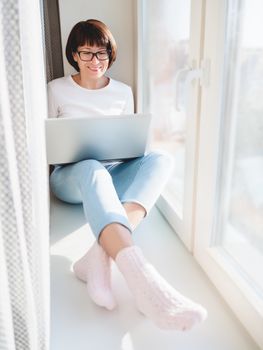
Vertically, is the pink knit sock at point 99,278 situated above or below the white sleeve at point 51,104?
below

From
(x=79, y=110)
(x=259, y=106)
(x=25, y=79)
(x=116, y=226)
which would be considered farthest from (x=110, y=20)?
(x=25, y=79)

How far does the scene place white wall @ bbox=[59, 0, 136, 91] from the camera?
152 centimetres

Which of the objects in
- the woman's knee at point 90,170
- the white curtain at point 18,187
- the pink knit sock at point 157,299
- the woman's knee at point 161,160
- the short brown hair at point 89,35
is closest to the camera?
the white curtain at point 18,187

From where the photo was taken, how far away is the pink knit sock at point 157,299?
691mm

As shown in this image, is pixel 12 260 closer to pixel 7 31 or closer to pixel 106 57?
pixel 7 31

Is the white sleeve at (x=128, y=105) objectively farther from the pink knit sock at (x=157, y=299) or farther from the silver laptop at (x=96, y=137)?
the pink knit sock at (x=157, y=299)

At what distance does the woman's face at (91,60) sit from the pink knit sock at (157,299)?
34.8 inches

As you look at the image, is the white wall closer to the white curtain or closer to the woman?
the woman

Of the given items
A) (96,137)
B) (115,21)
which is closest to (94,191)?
(96,137)

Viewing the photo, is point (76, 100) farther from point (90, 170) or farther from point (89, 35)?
point (90, 170)

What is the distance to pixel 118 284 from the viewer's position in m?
1.00

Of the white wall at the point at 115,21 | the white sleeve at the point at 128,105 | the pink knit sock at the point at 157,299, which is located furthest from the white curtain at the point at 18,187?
the white wall at the point at 115,21

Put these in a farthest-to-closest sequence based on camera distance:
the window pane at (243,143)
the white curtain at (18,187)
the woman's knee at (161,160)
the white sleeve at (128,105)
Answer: the white sleeve at (128,105), the woman's knee at (161,160), the window pane at (243,143), the white curtain at (18,187)

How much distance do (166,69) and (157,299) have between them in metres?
1.13
